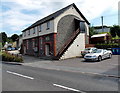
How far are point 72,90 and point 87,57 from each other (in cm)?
1069

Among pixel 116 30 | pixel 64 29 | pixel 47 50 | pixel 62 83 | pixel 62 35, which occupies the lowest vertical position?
pixel 62 83

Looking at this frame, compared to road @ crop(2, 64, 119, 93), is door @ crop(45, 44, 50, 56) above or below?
above

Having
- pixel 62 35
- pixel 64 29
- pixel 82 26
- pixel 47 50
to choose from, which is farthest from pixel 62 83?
pixel 82 26

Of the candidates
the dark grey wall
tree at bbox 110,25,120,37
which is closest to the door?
the dark grey wall

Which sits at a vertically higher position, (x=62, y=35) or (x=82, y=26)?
(x=82, y=26)

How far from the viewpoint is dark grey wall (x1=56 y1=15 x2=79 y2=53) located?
21934mm

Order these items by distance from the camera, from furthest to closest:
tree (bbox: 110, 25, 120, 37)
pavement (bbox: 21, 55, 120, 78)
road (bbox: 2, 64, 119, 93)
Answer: tree (bbox: 110, 25, 120, 37), pavement (bbox: 21, 55, 120, 78), road (bbox: 2, 64, 119, 93)

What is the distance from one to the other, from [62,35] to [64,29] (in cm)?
132

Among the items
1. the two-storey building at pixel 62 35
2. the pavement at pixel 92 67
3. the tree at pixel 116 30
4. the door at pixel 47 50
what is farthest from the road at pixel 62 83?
the tree at pixel 116 30

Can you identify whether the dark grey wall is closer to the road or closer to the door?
the door

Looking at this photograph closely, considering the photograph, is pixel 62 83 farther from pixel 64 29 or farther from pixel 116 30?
pixel 116 30

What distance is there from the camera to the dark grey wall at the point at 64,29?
21.9 m

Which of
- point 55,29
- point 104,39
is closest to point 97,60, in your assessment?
point 55,29

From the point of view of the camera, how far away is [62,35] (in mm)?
22531
